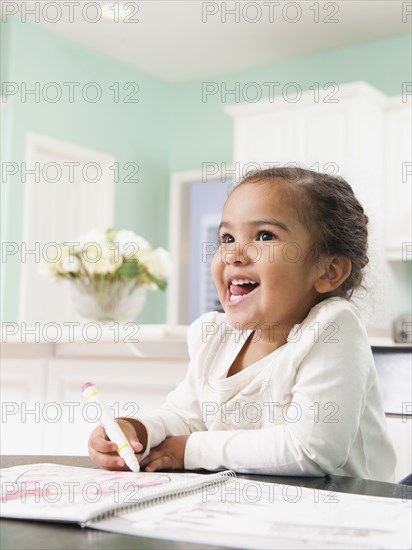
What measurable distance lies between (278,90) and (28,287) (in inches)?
80.9

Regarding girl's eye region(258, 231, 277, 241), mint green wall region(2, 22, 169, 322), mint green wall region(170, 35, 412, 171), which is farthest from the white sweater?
mint green wall region(170, 35, 412, 171)

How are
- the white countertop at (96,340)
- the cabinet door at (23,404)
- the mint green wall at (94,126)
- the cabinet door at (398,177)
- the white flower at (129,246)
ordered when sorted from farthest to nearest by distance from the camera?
the mint green wall at (94,126), the cabinet door at (398,177), the white flower at (129,246), the cabinet door at (23,404), the white countertop at (96,340)

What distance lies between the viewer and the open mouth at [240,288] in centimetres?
104

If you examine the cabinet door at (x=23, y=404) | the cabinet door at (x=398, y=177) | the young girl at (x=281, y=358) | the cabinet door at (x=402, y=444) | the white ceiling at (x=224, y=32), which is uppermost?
the white ceiling at (x=224, y=32)

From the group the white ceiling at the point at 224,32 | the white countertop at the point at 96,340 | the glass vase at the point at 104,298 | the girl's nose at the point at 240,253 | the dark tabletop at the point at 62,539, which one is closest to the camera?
the dark tabletop at the point at 62,539

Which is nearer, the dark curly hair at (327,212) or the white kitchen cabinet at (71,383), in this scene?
the dark curly hair at (327,212)

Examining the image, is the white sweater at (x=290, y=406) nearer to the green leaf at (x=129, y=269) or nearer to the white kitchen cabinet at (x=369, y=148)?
the green leaf at (x=129, y=269)

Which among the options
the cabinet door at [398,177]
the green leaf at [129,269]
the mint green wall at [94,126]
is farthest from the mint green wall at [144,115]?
the green leaf at [129,269]

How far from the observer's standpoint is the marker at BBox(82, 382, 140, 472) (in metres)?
0.84

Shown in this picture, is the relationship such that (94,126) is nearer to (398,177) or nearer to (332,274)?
(398,177)

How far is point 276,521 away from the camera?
0.57 metres

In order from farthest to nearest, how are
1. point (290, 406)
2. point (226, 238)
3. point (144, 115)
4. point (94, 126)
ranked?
point (144, 115), point (94, 126), point (226, 238), point (290, 406)

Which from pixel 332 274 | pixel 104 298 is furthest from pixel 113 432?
pixel 104 298

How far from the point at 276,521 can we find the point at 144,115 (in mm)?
5140
